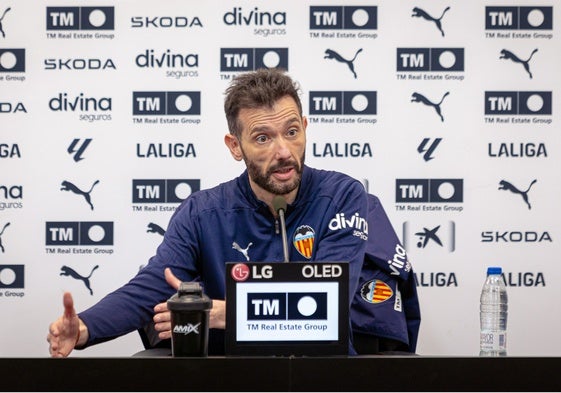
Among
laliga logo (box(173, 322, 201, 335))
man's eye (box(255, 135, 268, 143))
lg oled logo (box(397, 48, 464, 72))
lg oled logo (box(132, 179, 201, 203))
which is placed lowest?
laliga logo (box(173, 322, 201, 335))

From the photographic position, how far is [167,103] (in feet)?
11.6

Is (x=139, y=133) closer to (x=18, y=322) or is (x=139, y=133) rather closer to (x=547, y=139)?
(x=18, y=322)

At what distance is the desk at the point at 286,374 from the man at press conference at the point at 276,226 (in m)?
0.84

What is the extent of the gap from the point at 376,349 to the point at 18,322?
1.85 metres

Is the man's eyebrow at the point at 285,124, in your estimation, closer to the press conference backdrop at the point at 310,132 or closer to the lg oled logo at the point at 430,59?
the press conference backdrop at the point at 310,132

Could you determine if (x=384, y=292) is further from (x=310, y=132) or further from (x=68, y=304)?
(x=310, y=132)

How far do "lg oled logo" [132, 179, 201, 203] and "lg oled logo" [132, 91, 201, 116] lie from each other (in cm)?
29

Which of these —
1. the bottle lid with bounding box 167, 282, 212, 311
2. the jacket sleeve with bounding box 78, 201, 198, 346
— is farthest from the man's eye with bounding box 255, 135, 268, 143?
the bottle lid with bounding box 167, 282, 212, 311

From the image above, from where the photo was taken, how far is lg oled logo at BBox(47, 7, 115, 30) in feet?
11.6

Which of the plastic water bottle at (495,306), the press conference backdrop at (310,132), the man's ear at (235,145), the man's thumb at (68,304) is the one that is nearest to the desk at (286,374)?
the man's thumb at (68,304)

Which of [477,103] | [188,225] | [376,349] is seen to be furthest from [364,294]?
[477,103]

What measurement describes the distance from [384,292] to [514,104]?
1480 mm

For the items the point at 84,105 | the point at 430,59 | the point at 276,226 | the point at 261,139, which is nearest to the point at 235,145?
the point at 261,139

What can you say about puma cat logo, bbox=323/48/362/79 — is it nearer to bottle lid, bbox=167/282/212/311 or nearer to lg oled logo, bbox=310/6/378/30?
lg oled logo, bbox=310/6/378/30
